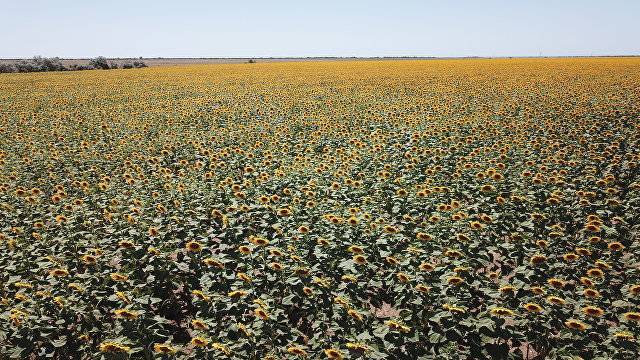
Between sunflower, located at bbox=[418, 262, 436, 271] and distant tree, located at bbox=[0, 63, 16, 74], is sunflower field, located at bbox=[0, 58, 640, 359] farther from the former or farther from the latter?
distant tree, located at bbox=[0, 63, 16, 74]

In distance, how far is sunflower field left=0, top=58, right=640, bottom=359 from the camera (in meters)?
3.78

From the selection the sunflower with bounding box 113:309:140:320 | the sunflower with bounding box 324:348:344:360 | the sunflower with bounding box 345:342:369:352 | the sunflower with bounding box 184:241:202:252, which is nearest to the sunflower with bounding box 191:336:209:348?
Result: the sunflower with bounding box 113:309:140:320

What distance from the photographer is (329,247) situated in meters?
5.24

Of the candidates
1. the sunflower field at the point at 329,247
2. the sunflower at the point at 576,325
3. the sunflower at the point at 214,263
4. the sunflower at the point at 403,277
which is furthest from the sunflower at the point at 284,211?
the sunflower at the point at 576,325

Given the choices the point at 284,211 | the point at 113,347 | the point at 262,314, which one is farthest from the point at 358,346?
the point at 284,211

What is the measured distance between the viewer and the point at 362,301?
4.66 meters

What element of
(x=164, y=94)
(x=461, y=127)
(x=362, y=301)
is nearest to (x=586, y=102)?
(x=461, y=127)

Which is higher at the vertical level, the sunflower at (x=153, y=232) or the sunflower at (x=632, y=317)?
the sunflower at (x=153, y=232)

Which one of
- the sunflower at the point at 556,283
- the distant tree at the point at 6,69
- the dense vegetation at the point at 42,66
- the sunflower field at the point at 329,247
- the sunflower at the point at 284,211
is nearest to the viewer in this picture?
the sunflower field at the point at 329,247

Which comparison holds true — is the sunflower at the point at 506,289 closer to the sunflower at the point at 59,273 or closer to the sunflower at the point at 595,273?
the sunflower at the point at 595,273

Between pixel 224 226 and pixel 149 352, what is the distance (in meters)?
2.50

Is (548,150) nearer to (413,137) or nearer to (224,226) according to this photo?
(413,137)

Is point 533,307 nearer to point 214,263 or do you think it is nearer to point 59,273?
point 214,263

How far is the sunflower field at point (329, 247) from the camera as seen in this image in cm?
378
